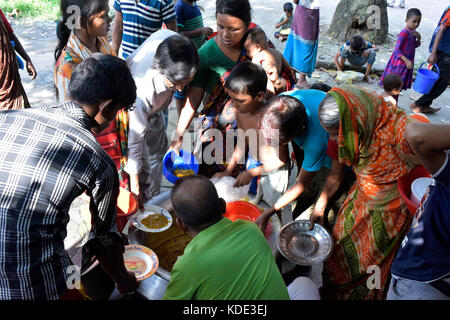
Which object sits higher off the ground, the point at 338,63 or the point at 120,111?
the point at 120,111

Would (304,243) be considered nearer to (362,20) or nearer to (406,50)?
(406,50)

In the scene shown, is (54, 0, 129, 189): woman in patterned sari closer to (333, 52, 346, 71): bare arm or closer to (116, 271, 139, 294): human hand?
(116, 271, 139, 294): human hand

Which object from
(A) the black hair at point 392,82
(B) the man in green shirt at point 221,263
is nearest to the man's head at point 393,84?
(A) the black hair at point 392,82

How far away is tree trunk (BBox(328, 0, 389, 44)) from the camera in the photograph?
699 centimetres

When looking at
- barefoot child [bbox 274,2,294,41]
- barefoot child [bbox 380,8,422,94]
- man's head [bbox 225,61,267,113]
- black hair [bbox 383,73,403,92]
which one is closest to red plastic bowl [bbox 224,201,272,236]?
man's head [bbox 225,61,267,113]

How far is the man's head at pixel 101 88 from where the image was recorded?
1.37 meters

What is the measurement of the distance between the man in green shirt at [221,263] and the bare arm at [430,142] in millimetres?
687

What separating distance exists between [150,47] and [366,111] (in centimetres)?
139

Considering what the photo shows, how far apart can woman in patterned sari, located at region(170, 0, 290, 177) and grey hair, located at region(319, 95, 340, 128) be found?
94cm

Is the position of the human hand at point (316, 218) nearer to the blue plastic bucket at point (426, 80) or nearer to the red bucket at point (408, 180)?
the red bucket at point (408, 180)

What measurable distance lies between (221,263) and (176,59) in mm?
1264

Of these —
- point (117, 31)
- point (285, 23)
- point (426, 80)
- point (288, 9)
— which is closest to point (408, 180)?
point (117, 31)

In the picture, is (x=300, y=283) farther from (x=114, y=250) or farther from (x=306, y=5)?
(x=306, y=5)

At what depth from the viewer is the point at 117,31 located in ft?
11.4
